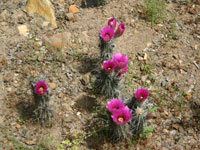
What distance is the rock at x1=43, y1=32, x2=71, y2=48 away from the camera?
495 centimetres

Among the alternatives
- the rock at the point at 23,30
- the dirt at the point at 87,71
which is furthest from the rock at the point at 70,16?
the rock at the point at 23,30

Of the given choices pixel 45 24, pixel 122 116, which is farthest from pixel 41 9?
pixel 122 116

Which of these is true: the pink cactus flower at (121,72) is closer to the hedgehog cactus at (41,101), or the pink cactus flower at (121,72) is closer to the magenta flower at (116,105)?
the magenta flower at (116,105)

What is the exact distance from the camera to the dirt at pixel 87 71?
13.3 ft

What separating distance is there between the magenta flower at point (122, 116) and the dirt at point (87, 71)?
22.9 inches

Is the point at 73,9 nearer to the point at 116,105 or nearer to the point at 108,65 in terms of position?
the point at 108,65

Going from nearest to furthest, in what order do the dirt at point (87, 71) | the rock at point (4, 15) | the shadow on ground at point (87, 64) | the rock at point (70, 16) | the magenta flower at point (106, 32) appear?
1. the dirt at point (87, 71)
2. the magenta flower at point (106, 32)
3. the shadow on ground at point (87, 64)
4. the rock at point (4, 15)
5. the rock at point (70, 16)

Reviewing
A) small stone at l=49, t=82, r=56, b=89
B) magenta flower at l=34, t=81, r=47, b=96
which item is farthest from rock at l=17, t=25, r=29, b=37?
magenta flower at l=34, t=81, r=47, b=96

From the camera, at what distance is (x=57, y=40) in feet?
16.4

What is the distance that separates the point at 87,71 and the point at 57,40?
2.78 feet

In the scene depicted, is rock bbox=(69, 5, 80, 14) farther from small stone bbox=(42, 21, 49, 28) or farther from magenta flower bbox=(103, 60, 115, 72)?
magenta flower bbox=(103, 60, 115, 72)

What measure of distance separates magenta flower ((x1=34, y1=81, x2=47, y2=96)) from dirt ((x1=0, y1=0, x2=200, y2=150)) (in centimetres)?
63

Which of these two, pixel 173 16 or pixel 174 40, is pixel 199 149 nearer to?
pixel 174 40

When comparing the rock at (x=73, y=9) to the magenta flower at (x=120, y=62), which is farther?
the rock at (x=73, y=9)
